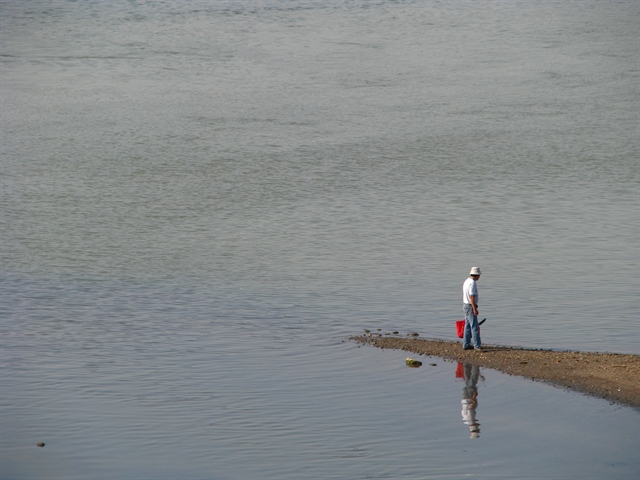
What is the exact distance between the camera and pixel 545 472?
12797mm

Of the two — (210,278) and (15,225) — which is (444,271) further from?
(15,225)

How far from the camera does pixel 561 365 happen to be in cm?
1800

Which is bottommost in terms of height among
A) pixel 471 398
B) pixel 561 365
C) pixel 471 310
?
pixel 471 398

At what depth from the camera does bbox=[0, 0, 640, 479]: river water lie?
1472 centimetres

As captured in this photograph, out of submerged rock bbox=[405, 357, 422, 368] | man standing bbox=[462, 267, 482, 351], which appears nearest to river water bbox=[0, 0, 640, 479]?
submerged rock bbox=[405, 357, 422, 368]

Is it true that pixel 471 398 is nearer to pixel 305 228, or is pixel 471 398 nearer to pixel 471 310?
pixel 471 310

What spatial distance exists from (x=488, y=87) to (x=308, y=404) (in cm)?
4696

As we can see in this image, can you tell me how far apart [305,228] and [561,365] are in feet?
74.3

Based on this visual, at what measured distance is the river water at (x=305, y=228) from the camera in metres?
14.7

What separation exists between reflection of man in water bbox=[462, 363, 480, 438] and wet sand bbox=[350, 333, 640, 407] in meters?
0.50

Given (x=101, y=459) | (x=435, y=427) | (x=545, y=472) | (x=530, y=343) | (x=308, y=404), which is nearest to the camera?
(x=545, y=472)

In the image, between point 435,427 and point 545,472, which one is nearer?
point 545,472

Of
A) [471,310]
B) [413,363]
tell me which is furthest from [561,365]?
[413,363]

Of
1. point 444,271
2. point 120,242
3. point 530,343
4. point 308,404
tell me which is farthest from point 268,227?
point 308,404
